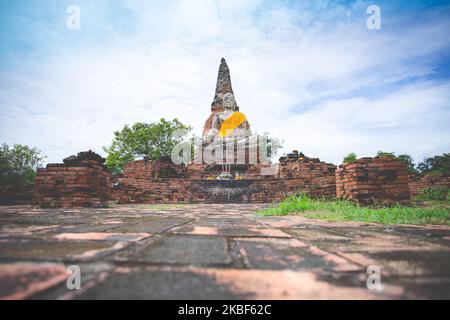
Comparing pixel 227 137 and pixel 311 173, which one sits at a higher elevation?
pixel 227 137

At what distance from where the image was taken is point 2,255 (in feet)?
3.22

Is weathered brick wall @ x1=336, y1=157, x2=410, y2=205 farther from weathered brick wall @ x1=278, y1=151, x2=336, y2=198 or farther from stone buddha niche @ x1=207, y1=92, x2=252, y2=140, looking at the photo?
stone buddha niche @ x1=207, y1=92, x2=252, y2=140

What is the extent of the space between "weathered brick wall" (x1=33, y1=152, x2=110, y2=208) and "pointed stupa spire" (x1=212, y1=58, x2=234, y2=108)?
19426 mm

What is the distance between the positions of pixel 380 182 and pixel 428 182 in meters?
8.27

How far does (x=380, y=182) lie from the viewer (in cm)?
411

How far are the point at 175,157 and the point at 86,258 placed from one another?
24.2 metres

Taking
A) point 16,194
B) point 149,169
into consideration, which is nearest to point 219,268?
point 16,194

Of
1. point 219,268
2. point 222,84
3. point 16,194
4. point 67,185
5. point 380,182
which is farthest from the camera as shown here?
point 222,84

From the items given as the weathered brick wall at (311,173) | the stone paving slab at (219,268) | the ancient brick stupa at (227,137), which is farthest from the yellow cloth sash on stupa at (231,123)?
the stone paving slab at (219,268)

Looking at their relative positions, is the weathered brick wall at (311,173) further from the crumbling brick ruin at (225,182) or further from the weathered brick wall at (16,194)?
the weathered brick wall at (16,194)

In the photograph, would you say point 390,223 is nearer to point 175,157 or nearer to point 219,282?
point 219,282

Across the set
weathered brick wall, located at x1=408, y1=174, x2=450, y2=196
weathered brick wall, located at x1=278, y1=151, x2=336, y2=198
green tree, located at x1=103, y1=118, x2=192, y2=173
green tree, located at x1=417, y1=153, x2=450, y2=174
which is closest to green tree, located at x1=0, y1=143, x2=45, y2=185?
green tree, located at x1=103, y1=118, x2=192, y2=173

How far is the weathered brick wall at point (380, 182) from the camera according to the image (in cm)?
404

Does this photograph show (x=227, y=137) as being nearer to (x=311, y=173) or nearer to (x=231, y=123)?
(x=231, y=123)
